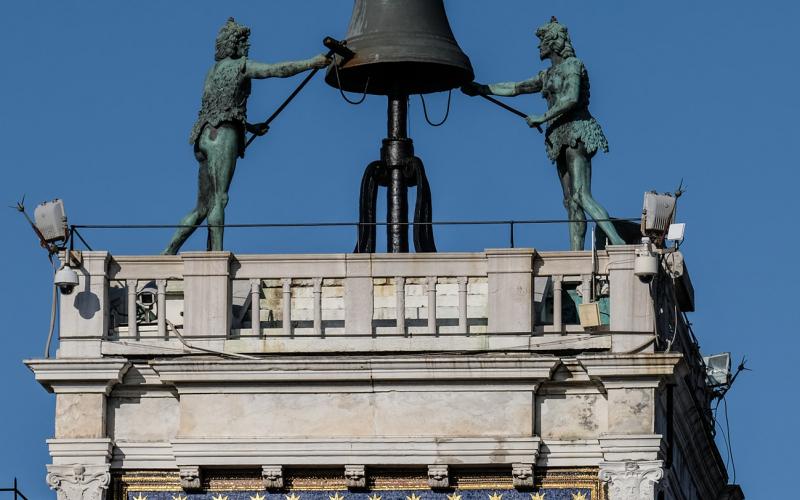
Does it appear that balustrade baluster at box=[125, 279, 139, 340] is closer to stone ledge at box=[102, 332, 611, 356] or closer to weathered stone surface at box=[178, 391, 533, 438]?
stone ledge at box=[102, 332, 611, 356]

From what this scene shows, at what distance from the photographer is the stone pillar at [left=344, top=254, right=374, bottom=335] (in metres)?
53.5

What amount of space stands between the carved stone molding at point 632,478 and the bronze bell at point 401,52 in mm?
7454

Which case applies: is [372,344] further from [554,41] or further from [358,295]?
[554,41]

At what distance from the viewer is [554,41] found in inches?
2232

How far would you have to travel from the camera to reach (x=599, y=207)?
5578 cm

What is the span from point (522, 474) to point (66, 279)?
21.4 feet

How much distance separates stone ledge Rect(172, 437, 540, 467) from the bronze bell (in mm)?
Answer: 6304

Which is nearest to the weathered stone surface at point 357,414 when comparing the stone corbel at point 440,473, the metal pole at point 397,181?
the stone corbel at point 440,473

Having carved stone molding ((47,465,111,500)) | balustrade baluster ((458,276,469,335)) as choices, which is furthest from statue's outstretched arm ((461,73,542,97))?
carved stone molding ((47,465,111,500))

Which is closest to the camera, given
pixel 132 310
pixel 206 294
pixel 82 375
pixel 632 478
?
pixel 632 478

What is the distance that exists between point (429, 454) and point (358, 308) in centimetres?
221

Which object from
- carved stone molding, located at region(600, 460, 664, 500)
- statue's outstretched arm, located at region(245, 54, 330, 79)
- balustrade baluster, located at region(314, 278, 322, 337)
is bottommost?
carved stone molding, located at region(600, 460, 664, 500)

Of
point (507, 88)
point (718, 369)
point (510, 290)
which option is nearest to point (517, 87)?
point (507, 88)

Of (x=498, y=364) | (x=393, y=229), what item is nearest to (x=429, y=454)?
(x=498, y=364)
